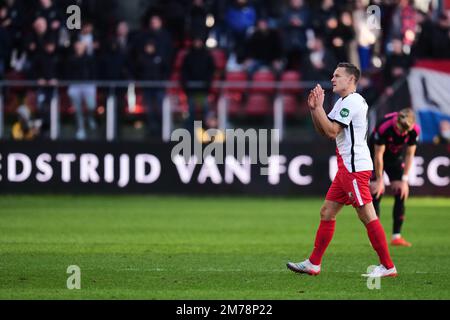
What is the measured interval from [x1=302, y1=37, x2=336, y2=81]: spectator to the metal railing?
0.89 feet

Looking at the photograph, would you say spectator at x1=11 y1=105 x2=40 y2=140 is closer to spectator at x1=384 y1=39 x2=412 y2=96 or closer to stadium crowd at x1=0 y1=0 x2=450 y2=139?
stadium crowd at x1=0 y1=0 x2=450 y2=139

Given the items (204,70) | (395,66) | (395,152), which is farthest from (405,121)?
(395,66)

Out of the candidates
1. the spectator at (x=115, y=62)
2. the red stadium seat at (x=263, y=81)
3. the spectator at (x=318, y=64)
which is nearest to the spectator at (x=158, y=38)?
the spectator at (x=115, y=62)

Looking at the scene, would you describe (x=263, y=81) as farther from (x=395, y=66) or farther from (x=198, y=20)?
(x=395, y=66)

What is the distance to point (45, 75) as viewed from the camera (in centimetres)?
2364

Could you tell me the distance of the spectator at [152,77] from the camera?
23.5 m

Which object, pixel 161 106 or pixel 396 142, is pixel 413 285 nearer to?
pixel 396 142

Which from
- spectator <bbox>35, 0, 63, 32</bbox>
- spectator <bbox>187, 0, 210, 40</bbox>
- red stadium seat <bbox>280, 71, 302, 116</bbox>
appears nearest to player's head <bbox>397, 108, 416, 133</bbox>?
red stadium seat <bbox>280, 71, 302, 116</bbox>

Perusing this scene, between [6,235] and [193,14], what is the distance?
10.4 m

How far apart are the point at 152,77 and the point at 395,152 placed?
9480 mm

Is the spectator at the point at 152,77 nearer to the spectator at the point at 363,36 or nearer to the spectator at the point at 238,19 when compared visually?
the spectator at the point at 238,19

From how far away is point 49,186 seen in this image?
2373 centimetres
